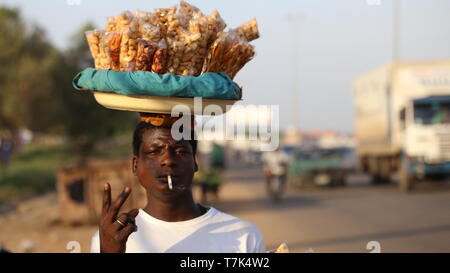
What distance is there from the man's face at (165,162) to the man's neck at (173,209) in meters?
0.06

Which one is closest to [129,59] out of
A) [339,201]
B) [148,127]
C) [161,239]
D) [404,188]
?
[148,127]

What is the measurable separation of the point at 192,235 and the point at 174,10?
1.09m

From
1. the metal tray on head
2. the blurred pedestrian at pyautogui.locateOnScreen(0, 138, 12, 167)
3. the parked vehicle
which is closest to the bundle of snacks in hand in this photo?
the metal tray on head

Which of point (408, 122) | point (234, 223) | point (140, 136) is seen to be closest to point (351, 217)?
point (408, 122)

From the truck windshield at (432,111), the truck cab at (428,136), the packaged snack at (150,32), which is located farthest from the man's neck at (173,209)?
the truck windshield at (432,111)

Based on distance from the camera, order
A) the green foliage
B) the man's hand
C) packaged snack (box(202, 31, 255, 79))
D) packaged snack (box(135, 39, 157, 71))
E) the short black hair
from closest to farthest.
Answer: the man's hand
packaged snack (box(135, 39, 157, 71))
packaged snack (box(202, 31, 255, 79))
the short black hair
the green foliage

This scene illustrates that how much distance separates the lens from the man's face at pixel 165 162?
3.13 metres

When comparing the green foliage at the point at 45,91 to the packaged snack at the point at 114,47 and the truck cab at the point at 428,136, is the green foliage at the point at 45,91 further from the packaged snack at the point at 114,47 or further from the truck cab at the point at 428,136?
the packaged snack at the point at 114,47

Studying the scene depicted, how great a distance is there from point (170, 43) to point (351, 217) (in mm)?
12928

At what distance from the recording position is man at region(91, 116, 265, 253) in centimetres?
307

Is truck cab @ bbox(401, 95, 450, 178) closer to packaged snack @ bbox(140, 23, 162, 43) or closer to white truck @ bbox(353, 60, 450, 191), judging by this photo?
white truck @ bbox(353, 60, 450, 191)

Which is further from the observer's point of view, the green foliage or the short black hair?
the green foliage

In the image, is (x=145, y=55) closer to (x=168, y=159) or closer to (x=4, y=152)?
(x=168, y=159)
